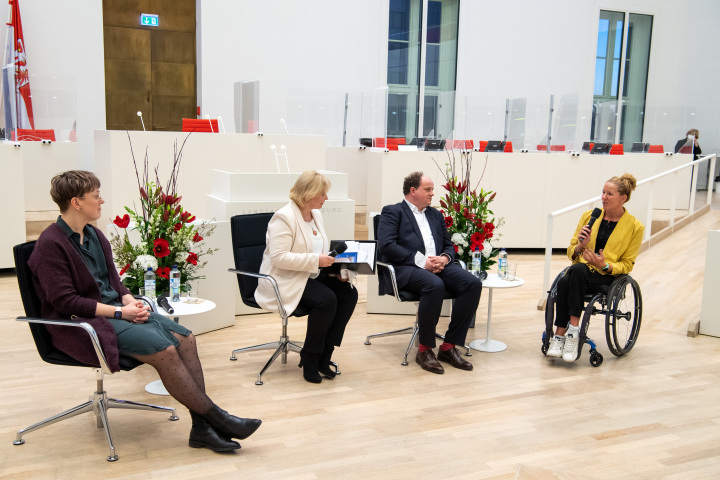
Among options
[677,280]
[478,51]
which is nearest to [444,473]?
[677,280]

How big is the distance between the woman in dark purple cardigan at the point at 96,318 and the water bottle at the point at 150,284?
0.51m

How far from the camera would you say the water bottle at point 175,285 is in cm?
379

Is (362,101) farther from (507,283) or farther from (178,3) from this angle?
(507,283)

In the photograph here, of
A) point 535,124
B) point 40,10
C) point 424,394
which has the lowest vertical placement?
point 424,394

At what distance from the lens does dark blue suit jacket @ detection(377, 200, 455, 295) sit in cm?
452

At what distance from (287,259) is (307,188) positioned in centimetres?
43

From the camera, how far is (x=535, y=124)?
30.9ft

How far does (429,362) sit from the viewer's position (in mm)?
4371

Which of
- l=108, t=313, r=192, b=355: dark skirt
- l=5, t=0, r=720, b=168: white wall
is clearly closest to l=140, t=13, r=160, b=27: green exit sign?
l=5, t=0, r=720, b=168: white wall

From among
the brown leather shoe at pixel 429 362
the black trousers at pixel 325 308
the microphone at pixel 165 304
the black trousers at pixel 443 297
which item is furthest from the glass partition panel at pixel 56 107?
the brown leather shoe at pixel 429 362

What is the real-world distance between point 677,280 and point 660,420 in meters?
3.23

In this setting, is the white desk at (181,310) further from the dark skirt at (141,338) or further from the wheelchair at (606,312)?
the wheelchair at (606,312)

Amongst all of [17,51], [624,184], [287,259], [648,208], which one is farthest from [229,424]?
[17,51]

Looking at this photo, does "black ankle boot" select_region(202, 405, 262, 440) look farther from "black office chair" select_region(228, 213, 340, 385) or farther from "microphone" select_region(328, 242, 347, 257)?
"microphone" select_region(328, 242, 347, 257)
